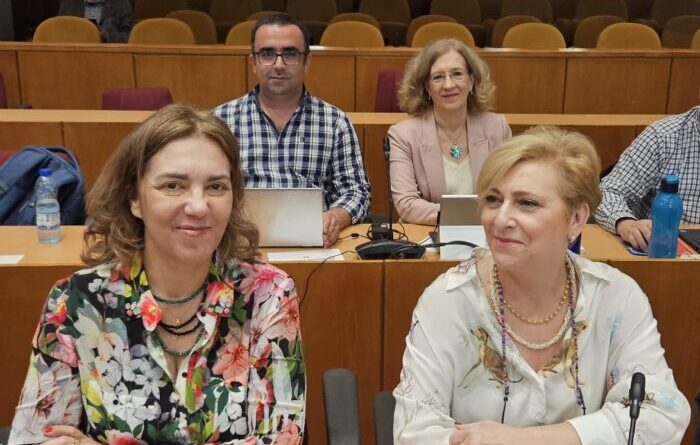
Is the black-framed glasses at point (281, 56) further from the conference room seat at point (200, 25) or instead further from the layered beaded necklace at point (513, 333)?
the conference room seat at point (200, 25)

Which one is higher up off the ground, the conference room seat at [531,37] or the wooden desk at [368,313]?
the conference room seat at [531,37]

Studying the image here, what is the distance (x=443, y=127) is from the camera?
2936 millimetres

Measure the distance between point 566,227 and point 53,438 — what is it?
1.03 metres

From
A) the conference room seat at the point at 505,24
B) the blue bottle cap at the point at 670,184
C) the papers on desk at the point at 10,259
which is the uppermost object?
the conference room seat at the point at 505,24

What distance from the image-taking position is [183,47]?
15.1 ft

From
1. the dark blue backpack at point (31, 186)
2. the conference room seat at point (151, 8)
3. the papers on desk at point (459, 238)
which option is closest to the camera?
the papers on desk at point (459, 238)

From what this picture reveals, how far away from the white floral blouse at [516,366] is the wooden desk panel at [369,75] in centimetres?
316

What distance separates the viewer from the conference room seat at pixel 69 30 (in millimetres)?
5340

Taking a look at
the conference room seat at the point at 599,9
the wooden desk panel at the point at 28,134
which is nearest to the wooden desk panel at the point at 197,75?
the wooden desk panel at the point at 28,134

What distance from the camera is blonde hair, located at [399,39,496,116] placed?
2.90 metres

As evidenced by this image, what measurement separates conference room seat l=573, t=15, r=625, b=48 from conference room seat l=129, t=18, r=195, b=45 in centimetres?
365

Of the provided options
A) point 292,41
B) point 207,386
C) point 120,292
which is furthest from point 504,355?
point 292,41

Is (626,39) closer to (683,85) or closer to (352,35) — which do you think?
(683,85)

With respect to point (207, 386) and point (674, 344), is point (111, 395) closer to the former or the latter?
point (207, 386)
